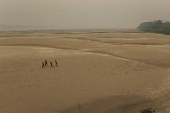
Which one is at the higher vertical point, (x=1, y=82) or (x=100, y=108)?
(x=1, y=82)

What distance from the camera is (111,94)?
9.84 metres

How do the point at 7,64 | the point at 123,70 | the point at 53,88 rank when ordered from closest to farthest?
the point at 53,88 → the point at 123,70 → the point at 7,64

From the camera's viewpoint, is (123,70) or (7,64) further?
(7,64)

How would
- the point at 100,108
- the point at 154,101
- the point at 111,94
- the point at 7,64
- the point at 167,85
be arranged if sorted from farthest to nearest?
the point at 7,64
the point at 167,85
the point at 111,94
the point at 154,101
the point at 100,108

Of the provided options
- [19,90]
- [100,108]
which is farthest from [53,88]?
[100,108]

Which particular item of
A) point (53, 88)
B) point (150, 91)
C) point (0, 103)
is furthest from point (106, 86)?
point (0, 103)

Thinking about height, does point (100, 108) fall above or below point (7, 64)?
below

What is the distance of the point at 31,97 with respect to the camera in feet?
30.5

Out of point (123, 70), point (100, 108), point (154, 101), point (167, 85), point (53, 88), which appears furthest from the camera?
point (123, 70)

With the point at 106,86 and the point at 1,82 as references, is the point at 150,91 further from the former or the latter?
the point at 1,82

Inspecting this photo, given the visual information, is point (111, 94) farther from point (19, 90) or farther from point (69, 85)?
point (19, 90)

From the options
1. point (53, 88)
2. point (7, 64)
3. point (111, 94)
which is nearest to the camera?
point (111, 94)

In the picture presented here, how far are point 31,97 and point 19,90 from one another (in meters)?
1.77

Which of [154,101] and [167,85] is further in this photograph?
[167,85]
